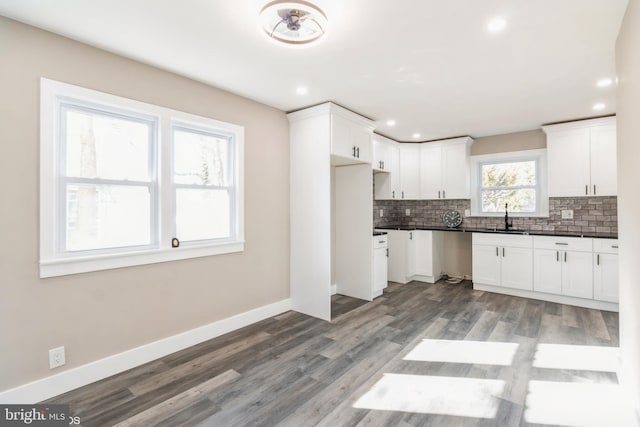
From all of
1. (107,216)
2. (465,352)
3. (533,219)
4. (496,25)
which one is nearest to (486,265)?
(533,219)

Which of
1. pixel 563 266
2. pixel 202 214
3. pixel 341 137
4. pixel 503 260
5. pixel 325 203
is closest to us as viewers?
pixel 202 214

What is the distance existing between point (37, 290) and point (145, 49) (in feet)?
6.39

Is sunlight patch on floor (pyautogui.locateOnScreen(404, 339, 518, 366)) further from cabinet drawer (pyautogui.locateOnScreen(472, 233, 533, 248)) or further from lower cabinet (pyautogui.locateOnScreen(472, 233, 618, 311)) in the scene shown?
cabinet drawer (pyautogui.locateOnScreen(472, 233, 533, 248))

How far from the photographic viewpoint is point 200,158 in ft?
10.3

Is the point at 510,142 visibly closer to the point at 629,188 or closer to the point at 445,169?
the point at 445,169

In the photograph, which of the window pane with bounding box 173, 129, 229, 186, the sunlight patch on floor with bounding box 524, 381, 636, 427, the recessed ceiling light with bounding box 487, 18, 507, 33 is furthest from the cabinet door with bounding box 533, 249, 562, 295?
the window pane with bounding box 173, 129, 229, 186

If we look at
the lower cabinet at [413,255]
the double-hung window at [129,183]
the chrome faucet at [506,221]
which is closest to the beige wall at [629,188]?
the chrome faucet at [506,221]

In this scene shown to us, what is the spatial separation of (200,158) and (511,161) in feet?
15.8

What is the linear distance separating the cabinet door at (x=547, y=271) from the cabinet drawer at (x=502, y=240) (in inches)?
6.8

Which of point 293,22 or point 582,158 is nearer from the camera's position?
point 293,22

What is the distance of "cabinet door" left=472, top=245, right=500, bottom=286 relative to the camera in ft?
15.1

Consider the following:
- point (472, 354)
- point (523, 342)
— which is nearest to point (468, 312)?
point (523, 342)

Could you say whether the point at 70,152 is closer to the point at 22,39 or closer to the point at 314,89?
the point at 22,39

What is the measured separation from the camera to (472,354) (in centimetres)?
272
